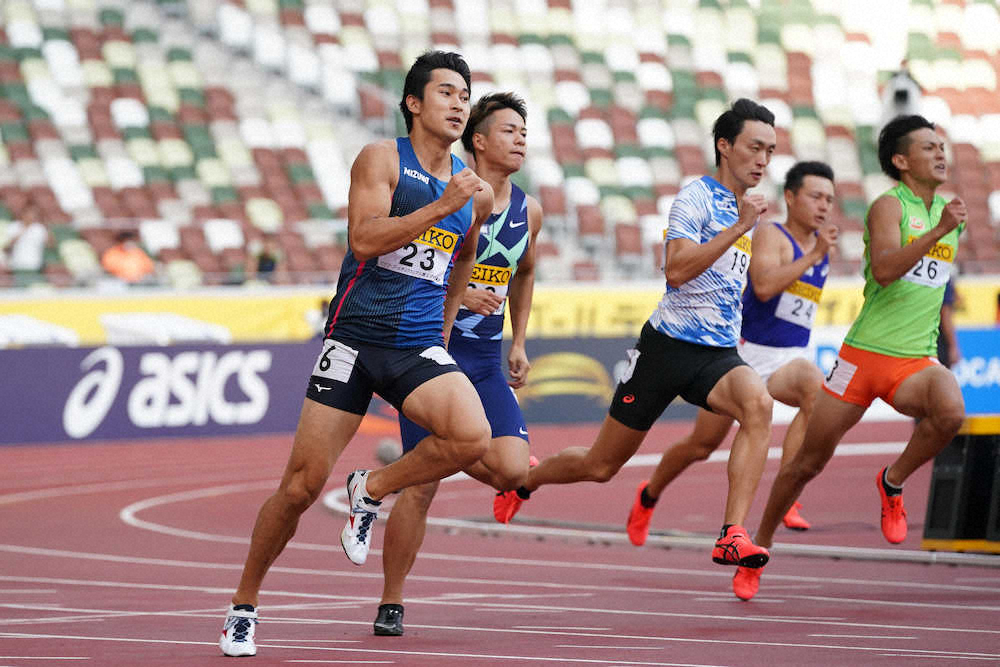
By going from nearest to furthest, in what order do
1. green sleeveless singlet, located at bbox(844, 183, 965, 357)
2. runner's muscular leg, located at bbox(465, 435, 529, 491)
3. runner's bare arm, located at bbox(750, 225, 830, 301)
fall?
runner's muscular leg, located at bbox(465, 435, 529, 491) → green sleeveless singlet, located at bbox(844, 183, 965, 357) → runner's bare arm, located at bbox(750, 225, 830, 301)

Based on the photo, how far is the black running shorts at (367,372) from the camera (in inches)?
261

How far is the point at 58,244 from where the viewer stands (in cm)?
2155

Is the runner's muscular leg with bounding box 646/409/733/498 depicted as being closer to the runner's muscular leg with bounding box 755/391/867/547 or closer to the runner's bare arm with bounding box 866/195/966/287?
the runner's muscular leg with bounding box 755/391/867/547

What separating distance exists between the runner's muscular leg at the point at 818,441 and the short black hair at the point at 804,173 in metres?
2.73

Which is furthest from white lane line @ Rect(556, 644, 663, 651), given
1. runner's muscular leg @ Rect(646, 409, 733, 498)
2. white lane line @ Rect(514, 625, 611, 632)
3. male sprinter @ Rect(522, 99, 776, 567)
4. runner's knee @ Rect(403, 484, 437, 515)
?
runner's muscular leg @ Rect(646, 409, 733, 498)

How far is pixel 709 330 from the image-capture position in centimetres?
859

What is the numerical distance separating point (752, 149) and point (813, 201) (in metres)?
2.72

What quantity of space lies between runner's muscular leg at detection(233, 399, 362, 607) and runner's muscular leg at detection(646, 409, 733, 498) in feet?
9.74

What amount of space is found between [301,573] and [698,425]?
285 cm

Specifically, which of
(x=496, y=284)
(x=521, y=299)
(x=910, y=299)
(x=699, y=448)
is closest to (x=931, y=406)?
(x=910, y=299)

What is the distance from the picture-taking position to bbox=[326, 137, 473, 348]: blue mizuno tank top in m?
6.69

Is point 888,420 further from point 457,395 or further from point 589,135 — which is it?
point 457,395

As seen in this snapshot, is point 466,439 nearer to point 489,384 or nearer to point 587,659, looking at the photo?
point 587,659

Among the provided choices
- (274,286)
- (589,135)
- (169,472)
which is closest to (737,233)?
(169,472)
